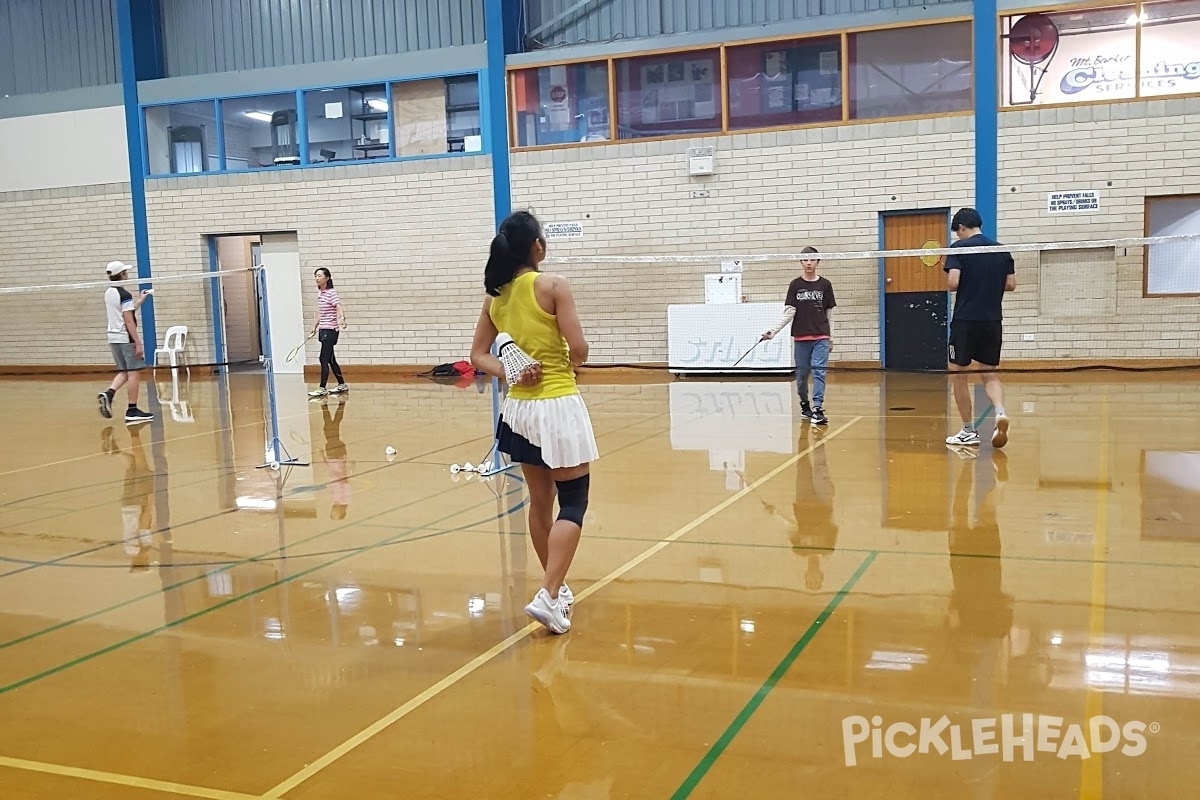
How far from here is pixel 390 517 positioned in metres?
6.84

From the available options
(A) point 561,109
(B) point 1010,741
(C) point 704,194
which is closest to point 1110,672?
(B) point 1010,741

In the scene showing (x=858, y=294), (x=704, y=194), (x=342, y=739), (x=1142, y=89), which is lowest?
(x=342, y=739)

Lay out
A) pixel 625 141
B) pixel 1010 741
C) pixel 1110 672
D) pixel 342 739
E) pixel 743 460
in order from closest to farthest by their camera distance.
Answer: pixel 1010 741 < pixel 342 739 < pixel 1110 672 < pixel 743 460 < pixel 625 141

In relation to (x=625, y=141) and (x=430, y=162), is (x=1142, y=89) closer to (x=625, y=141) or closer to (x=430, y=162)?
(x=625, y=141)

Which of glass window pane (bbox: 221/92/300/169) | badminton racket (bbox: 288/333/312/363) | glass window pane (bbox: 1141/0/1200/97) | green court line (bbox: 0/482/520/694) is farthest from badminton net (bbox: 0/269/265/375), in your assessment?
glass window pane (bbox: 1141/0/1200/97)

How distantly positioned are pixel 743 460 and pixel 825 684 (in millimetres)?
4805

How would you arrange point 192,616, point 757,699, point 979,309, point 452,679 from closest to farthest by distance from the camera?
point 757,699 < point 452,679 < point 192,616 < point 979,309

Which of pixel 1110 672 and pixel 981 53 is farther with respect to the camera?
pixel 981 53

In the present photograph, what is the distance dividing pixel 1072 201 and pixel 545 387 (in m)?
12.8

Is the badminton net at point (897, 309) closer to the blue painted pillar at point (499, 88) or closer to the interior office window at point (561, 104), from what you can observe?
the blue painted pillar at point (499, 88)

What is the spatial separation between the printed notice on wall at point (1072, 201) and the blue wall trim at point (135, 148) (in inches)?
609

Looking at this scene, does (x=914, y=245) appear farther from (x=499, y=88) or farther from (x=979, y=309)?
(x=979, y=309)

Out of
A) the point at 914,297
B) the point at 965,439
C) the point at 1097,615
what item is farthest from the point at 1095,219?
the point at 1097,615

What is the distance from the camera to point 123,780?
3236 millimetres
